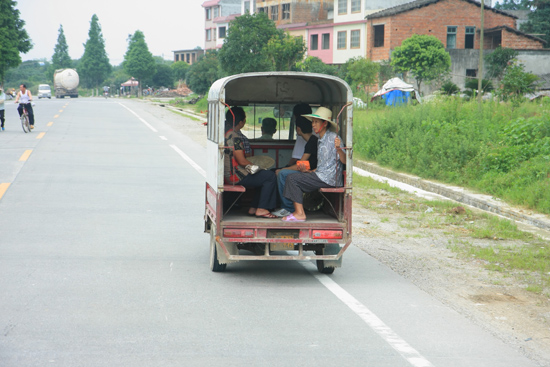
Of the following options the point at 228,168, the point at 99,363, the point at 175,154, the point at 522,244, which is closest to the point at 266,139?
the point at 228,168

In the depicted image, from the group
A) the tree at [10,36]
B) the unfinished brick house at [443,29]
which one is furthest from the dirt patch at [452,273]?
the tree at [10,36]

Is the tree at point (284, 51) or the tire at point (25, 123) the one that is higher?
the tree at point (284, 51)

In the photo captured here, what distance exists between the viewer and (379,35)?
58.6 metres

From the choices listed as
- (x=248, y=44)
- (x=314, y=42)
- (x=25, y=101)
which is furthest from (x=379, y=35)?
(x=25, y=101)

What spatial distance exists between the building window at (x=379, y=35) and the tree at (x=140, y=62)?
54276mm

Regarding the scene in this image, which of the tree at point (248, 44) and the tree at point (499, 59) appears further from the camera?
the tree at point (499, 59)

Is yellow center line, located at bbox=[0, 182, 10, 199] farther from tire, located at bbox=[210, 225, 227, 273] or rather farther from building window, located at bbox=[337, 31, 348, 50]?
building window, located at bbox=[337, 31, 348, 50]

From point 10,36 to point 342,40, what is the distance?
31.4 meters

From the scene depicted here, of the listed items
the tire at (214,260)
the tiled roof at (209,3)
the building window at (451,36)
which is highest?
the tiled roof at (209,3)

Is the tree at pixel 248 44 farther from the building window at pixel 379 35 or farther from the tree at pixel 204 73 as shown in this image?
the tree at pixel 204 73

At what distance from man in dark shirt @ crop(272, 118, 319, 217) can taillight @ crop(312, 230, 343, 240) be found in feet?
1.98

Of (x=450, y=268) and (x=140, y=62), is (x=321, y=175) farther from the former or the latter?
(x=140, y=62)

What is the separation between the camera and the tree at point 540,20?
6706 cm

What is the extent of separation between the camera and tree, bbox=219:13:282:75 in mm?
49344
